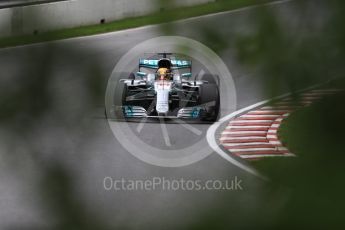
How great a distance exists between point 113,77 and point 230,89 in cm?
13

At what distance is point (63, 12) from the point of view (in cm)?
91

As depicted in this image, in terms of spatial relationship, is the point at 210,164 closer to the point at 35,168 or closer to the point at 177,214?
the point at 177,214

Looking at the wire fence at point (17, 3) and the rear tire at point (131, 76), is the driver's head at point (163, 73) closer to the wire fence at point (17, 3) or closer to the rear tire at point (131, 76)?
the rear tire at point (131, 76)

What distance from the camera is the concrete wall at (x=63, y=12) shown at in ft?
2.86

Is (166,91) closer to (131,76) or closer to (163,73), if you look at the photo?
(163,73)

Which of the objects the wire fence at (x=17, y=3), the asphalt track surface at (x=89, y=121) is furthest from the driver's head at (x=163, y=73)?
the wire fence at (x=17, y=3)

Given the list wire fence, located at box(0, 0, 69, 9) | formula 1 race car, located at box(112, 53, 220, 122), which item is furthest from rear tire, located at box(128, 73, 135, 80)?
wire fence, located at box(0, 0, 69, 9)

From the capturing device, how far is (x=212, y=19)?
0.93 m

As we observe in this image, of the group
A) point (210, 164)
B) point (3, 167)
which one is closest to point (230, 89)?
point (210, 164)

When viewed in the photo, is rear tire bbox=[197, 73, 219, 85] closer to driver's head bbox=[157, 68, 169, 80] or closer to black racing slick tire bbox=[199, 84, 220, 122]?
black racing slick tire bbox=[199, 84, 220, 122]
